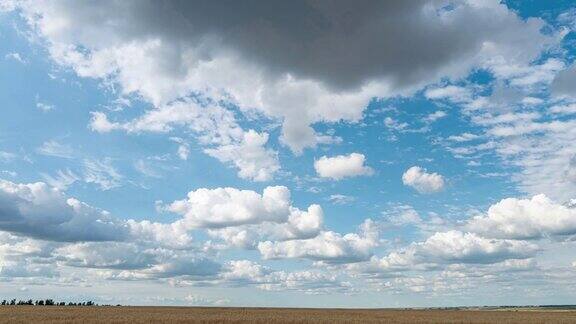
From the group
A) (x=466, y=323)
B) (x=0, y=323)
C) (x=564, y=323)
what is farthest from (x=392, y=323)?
(x=0, y=323)

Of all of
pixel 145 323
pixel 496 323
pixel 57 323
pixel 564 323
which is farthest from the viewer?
pixel 496 323

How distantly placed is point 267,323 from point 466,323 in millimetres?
27777

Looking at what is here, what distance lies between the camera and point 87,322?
179 ft

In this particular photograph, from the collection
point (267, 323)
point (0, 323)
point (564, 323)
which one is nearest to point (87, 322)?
point (0, 323)

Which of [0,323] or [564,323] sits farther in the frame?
[564,323]

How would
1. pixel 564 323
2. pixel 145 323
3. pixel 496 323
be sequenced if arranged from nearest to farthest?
pixel 145 323 → pixel 564 323 → pixel 496 323

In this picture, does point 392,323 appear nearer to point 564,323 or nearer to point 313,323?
point 313,323

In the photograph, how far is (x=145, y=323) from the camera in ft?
185

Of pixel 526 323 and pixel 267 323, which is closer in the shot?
pixel 267 323

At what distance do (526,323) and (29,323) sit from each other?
5931cm

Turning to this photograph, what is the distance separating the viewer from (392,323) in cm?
6544

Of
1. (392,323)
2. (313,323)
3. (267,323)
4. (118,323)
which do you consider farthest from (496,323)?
(118,323)

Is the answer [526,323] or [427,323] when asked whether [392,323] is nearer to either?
[427,323]

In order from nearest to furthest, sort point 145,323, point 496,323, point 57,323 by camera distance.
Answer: point 57,323 → point 145,323 → point 496,323
